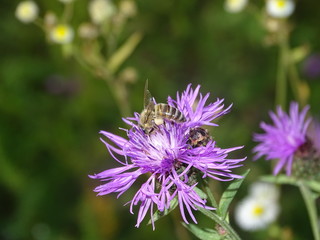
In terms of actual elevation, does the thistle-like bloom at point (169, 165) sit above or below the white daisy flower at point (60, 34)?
below

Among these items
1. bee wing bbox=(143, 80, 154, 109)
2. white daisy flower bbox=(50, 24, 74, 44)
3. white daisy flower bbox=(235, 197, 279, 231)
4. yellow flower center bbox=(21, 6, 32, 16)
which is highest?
yellow flower center bbox=(21, 6, 32, 16)

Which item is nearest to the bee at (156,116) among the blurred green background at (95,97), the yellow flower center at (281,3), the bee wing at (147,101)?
the bee wing at (147,101)

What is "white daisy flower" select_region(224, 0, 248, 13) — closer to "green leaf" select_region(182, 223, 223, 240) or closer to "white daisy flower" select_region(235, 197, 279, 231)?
Result: "white daisy flower" select_region(235, 197, 279, 231)

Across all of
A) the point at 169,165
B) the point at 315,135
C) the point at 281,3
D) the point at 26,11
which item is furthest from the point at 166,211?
the point at 26,11

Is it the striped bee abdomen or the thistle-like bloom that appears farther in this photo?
the striped bee abdomen

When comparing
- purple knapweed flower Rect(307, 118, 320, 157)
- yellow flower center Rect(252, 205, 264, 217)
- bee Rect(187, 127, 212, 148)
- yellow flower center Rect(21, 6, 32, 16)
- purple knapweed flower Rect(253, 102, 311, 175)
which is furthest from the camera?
yellow flower center Rect(21, 6, 32, 16)

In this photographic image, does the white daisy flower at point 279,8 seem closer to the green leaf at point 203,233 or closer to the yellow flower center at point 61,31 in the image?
the yellow flower center at point 61,31

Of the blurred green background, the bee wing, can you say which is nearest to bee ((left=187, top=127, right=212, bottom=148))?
the bee wing
